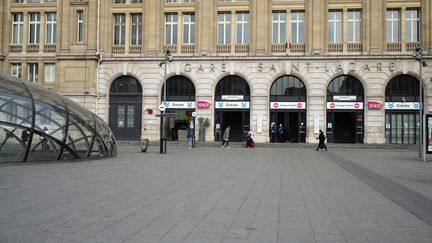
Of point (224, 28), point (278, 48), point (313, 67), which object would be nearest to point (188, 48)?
point (224, 28)

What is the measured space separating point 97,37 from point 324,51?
21537 mm

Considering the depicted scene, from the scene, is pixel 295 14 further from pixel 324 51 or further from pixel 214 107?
pixel 214 107

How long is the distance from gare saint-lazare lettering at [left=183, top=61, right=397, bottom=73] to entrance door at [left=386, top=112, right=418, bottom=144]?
13.8 feet

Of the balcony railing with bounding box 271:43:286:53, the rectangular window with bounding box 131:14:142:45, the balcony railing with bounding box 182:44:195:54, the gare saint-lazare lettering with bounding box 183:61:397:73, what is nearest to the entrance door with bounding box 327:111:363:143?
the gare saint-lazare lettering with bounding box 183:61:397:73

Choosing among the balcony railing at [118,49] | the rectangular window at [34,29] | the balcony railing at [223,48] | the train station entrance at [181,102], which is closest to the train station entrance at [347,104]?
the balcony railing at [223,48]

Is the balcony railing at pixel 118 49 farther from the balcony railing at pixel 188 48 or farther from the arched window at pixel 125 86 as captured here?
the balcony railing at pixel 188 48

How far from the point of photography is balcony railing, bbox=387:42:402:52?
Result: 133 ft

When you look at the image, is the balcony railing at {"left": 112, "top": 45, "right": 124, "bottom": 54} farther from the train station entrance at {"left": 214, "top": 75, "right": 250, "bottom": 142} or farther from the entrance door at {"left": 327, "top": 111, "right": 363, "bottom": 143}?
the entrance door at {"left": 327, "top": 111, "right": 363, "bottom": 143}

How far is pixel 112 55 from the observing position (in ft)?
143

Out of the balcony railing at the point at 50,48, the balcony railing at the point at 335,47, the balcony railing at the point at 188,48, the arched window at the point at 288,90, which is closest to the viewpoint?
the balcony railing at the point at 335,47

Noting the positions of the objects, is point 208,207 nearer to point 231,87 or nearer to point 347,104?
point 231,87

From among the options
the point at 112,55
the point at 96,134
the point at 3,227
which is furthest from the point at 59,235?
the point at 112,55

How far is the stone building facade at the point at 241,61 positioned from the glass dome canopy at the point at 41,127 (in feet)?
64.5

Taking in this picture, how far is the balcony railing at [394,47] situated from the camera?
40.4 meters
